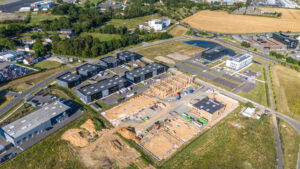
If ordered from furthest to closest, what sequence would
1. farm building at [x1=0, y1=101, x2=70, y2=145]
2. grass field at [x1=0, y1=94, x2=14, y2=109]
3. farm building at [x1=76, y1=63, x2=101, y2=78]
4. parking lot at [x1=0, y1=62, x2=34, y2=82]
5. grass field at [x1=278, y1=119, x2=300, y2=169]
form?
farm building at [x1=76, y1=63, x2=101, y2=78], parking lot at [x1=0, y1=62, x2=34, y2=82], grass field at [x1=0, y1=94, x2=14, y2=109], farm building at [x1=0, y1=101, x2=70, y2=145], grass field at [x1=278, y1=119, x2=300, y2=169]

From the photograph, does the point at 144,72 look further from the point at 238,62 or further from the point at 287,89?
the point at 287,89

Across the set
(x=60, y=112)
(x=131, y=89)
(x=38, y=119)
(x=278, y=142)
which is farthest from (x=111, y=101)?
(x=278, y=142)

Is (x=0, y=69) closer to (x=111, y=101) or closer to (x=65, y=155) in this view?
(x=111, y=101)

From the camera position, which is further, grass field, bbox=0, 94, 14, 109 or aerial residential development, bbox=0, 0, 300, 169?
grass field, bbox=0, 94, 14, 109

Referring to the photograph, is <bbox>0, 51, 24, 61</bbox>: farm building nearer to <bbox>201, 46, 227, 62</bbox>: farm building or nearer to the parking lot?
the parking lot

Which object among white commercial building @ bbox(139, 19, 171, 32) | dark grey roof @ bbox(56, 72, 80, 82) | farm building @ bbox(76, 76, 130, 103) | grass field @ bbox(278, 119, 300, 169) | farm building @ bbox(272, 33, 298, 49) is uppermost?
white commercial building @ bbox(139, 19, 171, 32)

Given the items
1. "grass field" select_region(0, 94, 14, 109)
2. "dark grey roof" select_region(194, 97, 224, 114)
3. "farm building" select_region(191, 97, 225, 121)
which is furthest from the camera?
"grass field" select_region(0, 94, 14, 109)

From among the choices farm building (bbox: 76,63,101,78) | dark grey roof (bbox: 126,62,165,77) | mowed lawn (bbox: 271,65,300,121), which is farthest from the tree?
mowed lawn (bbox: 271,65,300,121)

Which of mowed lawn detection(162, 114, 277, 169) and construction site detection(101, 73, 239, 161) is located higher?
construction site detection(101, 73, 239, 161)
